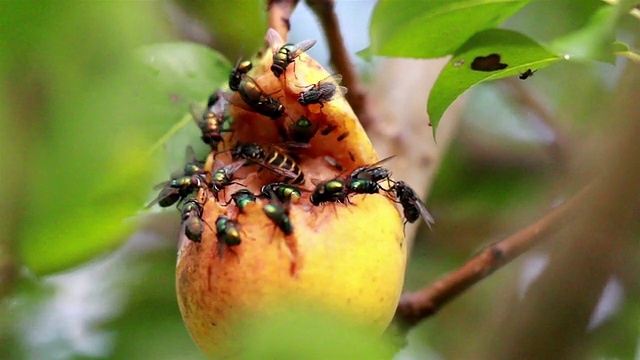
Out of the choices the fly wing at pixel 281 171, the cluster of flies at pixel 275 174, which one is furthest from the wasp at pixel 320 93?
the fly wing at pixel 281 171

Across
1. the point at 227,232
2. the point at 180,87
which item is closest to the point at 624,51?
the point at 227,232

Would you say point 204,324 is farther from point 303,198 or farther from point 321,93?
point 321,93

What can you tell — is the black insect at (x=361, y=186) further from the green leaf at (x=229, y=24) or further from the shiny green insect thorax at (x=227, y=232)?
the green leaf at (x=229, y=24)

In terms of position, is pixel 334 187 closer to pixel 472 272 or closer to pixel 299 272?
pixel 299 272

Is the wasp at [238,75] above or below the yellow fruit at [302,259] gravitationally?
above

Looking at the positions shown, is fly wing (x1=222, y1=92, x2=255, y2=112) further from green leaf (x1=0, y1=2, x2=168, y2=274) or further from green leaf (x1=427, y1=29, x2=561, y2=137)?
green leaf (x1=0, y1=2, x2=168, y2=274)

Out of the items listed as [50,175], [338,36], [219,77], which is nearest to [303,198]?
[338,36]

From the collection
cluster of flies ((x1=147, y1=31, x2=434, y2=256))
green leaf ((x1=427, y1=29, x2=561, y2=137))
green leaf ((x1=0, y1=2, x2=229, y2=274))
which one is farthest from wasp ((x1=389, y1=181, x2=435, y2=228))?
green leaf ((x1=0, y1=2, x2=229, y2=274))

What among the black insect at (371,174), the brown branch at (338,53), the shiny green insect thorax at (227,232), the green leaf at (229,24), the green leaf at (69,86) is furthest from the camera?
the green leaf at (229,24)
